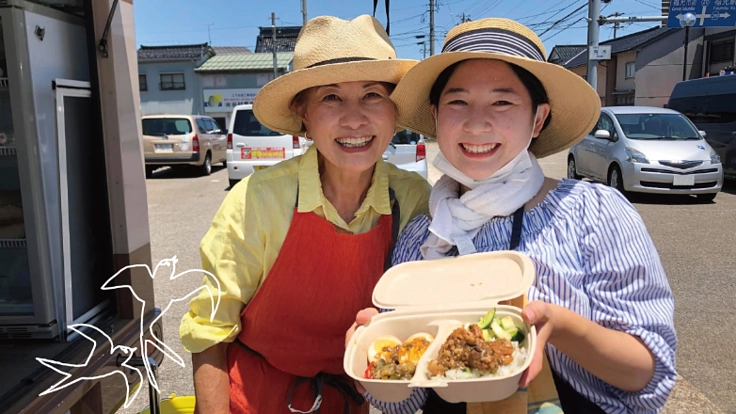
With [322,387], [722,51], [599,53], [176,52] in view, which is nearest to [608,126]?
[599,53]

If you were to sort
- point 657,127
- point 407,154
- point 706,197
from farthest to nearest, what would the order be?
point 657,127, point 706,197, point 407,154

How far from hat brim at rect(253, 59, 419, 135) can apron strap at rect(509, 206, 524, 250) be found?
0.65 m

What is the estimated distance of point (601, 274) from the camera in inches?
60.2

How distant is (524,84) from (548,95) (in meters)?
0.17

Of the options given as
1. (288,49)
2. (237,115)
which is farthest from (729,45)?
(288,49)

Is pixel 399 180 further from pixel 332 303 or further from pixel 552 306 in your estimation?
pixel 552 306

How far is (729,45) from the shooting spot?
3019 cm

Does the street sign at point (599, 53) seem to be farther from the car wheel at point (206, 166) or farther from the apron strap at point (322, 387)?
the apron strap at point (322, 387)

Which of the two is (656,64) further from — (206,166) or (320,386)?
(320,386)

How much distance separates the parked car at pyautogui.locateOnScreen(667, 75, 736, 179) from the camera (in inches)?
452

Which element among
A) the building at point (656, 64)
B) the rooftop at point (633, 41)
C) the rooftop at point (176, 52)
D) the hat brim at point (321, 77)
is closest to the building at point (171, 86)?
the rooftop at point (176, 52)

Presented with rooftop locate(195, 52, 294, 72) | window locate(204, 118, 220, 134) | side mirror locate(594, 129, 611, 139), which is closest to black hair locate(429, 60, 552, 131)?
side mirror locate(594, 129, 611, 139)

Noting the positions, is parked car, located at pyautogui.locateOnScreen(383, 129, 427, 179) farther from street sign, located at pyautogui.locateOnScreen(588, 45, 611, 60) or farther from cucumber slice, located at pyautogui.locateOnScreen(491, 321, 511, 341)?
street sign, located at pyautogui.locateOnScreen(588, 45, 611, 60)

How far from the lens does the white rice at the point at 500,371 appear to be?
1.21 meters
